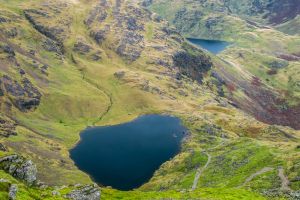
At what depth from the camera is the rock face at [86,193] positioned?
99.4 metres

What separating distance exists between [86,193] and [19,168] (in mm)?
15941

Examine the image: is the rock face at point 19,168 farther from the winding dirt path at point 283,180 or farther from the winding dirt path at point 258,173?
the winding dirt path at point 258,173

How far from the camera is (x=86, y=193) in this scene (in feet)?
333

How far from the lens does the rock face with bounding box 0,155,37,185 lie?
97.3 meters

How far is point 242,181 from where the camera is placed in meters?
182

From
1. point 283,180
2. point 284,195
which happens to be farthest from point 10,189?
point 283,180

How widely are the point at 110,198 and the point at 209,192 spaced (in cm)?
2914

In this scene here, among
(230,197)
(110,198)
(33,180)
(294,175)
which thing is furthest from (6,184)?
(294,175)

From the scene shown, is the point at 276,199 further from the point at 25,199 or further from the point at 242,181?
the point at 25,199

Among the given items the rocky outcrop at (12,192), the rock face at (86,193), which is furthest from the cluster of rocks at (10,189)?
the rock face at (86,193)

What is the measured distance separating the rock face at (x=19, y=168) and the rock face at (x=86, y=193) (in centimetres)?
938

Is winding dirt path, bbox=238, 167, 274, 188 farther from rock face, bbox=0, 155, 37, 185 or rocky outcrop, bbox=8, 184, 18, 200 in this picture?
rocky outcrop, bbox=8, 184, 18, 200

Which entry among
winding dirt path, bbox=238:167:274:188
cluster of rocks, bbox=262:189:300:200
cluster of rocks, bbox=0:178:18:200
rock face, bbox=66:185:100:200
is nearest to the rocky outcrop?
cluster of rocks, bbox=0:178:18:200

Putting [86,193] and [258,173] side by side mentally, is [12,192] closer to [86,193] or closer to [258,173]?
[86,193]
